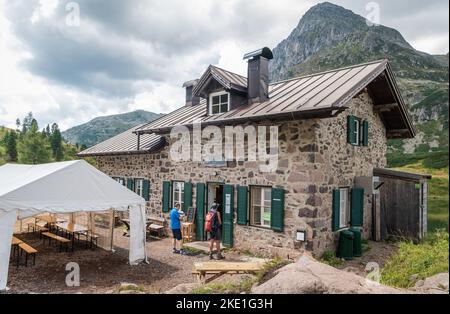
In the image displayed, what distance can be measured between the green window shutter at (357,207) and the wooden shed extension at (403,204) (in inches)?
62.3

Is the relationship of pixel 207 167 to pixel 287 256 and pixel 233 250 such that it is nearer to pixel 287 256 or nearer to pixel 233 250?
pixel 233 250

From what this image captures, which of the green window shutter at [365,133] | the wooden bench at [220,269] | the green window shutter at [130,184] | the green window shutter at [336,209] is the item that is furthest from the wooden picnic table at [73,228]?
the green window shutter at [365,133]

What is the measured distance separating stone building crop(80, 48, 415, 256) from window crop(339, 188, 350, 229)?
31mm

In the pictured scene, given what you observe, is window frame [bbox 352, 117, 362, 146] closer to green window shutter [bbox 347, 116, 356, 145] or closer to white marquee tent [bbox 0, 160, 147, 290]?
green window shutter [bbox 347, 116, 356, 145]

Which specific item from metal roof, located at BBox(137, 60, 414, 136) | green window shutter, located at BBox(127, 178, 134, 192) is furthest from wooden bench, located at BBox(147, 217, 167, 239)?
metal roof, located at BBox(137, 60, 414, 136)

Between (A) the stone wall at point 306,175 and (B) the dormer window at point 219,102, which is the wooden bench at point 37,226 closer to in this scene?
(A) the stone wall at point 306,175

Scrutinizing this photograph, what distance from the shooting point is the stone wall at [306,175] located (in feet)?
25.7

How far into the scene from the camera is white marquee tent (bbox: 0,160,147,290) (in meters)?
6.33

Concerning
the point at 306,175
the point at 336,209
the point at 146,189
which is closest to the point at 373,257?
the point at 336,209

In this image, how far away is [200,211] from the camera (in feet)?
34.0

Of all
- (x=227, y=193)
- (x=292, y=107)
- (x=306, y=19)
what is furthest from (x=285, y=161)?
(x=306, y=19)

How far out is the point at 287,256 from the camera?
7.89 metres
